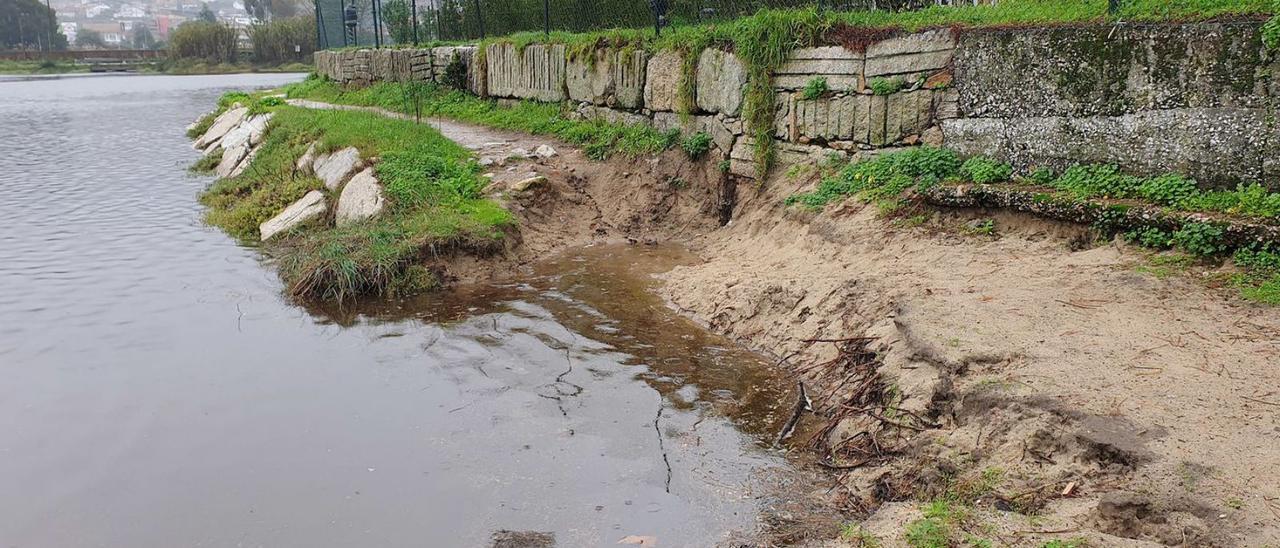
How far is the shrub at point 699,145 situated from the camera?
10.1m

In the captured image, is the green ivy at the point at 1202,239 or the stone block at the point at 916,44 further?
the stone block at the point at 916,44

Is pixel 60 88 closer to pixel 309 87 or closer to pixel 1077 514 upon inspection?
pixel 309 87

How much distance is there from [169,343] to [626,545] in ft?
15.3

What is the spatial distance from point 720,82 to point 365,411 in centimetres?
554

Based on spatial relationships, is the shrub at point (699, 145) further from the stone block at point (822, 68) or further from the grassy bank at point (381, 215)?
the grassy bank at point (381, 215)

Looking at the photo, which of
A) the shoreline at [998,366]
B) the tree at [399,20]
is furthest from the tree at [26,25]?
the shoreline at [998,366]

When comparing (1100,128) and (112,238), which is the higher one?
(1100,128)

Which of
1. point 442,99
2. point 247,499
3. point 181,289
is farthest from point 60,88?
point 247,499

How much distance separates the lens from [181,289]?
855cm

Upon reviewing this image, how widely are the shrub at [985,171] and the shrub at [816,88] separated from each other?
67.5 inches

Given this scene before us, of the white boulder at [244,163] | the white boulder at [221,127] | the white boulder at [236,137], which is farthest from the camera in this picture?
the white boulder at [221,127]

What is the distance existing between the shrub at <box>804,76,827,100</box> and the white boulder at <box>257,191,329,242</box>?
17.9ft

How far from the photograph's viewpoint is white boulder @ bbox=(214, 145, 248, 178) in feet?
48.4

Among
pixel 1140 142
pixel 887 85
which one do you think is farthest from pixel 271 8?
pixel 1140 142
